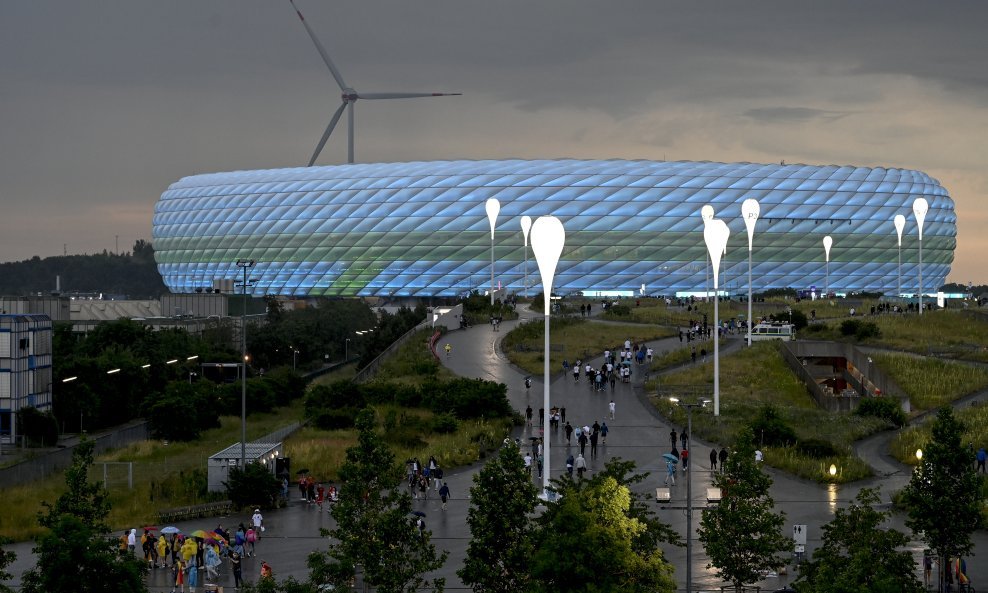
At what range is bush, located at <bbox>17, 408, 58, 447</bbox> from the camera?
44344mm

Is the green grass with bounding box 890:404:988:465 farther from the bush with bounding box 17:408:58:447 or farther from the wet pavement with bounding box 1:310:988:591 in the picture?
the bush with bounding box 17:408:58:447

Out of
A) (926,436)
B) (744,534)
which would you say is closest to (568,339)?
(926,436)

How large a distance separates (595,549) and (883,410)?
24283 millimetres

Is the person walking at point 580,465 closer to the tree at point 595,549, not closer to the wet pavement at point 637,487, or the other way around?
the wet pavement at point 637,487

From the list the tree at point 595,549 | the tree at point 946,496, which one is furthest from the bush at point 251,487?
the tree at point 946,496

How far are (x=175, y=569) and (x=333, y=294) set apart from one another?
8626cm

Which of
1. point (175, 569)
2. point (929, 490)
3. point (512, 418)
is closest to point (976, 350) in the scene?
point (512, 418)

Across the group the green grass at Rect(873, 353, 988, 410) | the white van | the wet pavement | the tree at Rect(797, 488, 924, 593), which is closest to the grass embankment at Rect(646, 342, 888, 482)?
the wet pavement

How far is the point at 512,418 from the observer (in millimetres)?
41719

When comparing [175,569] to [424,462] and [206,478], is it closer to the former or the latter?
[206,478]

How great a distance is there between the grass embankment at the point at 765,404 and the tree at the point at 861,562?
474 inches

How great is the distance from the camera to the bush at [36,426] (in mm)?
44344

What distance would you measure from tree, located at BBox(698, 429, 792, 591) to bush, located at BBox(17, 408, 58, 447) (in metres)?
27.4

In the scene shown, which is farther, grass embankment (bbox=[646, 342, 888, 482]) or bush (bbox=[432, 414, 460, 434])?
bush (bbox=[432, 414, 460, 434])
